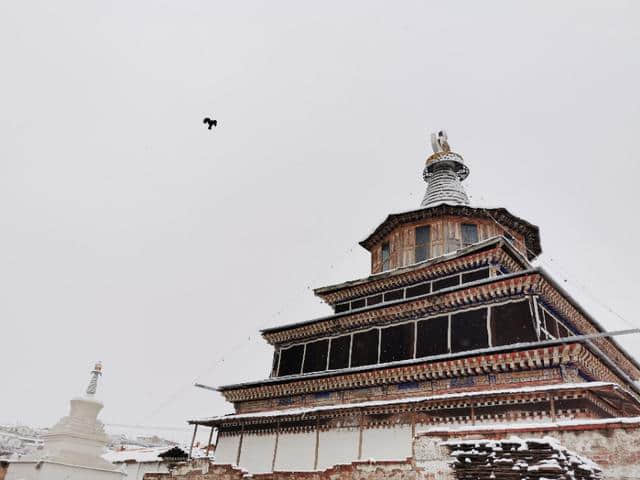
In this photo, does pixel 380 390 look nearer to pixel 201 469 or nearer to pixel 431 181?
pixel 201 469

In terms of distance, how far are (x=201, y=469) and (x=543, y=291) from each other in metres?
17.3

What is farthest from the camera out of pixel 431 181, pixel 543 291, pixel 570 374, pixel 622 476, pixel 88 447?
pixel 431 181

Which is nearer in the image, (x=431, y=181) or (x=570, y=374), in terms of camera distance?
(x=570, y=374)

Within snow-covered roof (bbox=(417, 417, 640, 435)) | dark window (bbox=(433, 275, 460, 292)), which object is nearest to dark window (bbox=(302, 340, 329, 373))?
dark window (bbox=(433, 275, 460, 292))

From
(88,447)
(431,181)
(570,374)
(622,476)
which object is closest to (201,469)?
(88,447)

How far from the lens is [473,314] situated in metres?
22.2

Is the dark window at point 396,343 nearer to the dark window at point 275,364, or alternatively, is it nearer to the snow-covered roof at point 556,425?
the dark window at point 275,364

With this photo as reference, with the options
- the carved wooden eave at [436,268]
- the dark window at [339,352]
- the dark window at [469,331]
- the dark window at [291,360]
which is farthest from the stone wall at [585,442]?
the dark window at [291,360]

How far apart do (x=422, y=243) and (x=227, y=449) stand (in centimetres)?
1531

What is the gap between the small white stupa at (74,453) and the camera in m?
22.2

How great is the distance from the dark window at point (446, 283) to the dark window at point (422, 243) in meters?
2.77

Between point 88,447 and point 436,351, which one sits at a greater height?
point 436,351

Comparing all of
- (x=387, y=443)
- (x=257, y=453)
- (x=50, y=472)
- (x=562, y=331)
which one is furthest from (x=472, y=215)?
(x=50, y=472)

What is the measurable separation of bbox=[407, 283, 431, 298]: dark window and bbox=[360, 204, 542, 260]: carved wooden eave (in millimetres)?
4722
